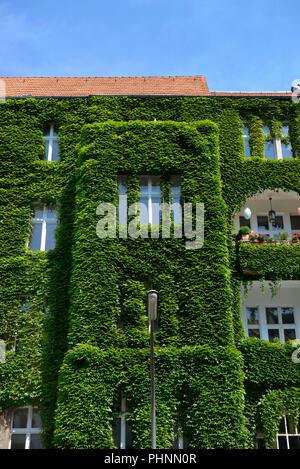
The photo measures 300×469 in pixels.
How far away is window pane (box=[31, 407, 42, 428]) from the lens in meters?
20.9

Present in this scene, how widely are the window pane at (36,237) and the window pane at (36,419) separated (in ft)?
22.0

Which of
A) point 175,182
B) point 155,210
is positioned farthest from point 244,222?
point 155,210

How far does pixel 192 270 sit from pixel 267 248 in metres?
3.67

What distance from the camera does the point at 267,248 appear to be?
74.4 ft

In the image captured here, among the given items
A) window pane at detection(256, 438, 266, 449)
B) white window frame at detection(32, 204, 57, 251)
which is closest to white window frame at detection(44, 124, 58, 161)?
white window frame at detection(32, 204, 57, 251)

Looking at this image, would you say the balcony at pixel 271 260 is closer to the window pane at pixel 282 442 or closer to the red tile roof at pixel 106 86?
the window pane at pixel 282 442

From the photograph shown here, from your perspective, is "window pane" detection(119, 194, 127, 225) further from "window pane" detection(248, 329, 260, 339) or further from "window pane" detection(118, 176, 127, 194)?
"window pane" detection(248, 329, 260, 339)

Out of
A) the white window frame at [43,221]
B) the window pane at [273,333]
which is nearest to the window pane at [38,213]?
the white window frame at [43,221]

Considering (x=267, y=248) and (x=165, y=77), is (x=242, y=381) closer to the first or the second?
(x=267, y=248)

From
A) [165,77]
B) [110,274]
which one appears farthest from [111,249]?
[165,77]

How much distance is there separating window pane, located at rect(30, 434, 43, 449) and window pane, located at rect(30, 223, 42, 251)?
7.62 metres

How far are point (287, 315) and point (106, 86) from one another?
1623 centimetres

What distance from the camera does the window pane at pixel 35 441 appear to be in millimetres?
20500
